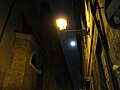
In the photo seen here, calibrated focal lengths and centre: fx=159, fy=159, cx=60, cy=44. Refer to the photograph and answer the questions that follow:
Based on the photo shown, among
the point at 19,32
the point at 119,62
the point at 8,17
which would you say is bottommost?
the point at 119,62

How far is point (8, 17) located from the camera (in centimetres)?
1315

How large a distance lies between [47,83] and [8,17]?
27.1 ft

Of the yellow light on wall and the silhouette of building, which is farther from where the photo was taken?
the silhouette of building

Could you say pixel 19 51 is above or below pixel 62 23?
above

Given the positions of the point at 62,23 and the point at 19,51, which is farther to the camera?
the point at 19,51

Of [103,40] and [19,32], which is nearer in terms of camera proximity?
[103,40]

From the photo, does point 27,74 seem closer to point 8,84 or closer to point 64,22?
point 8,84

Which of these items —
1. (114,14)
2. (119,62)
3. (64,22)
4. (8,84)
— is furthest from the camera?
(8,84)

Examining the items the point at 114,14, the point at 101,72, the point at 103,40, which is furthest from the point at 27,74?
the point at 114,14

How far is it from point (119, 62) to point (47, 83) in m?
15.5

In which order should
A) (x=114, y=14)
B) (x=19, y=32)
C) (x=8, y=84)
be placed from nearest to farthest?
(x=114, y=14), (x=8, y=84), (x=19, y=32)

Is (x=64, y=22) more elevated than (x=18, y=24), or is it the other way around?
(x=18, y=24)

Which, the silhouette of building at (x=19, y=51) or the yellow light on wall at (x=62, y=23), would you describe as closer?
the yellow light on wall at (x=62, y=23)

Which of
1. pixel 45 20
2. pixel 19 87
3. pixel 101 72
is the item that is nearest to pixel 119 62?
pixel 101 72
